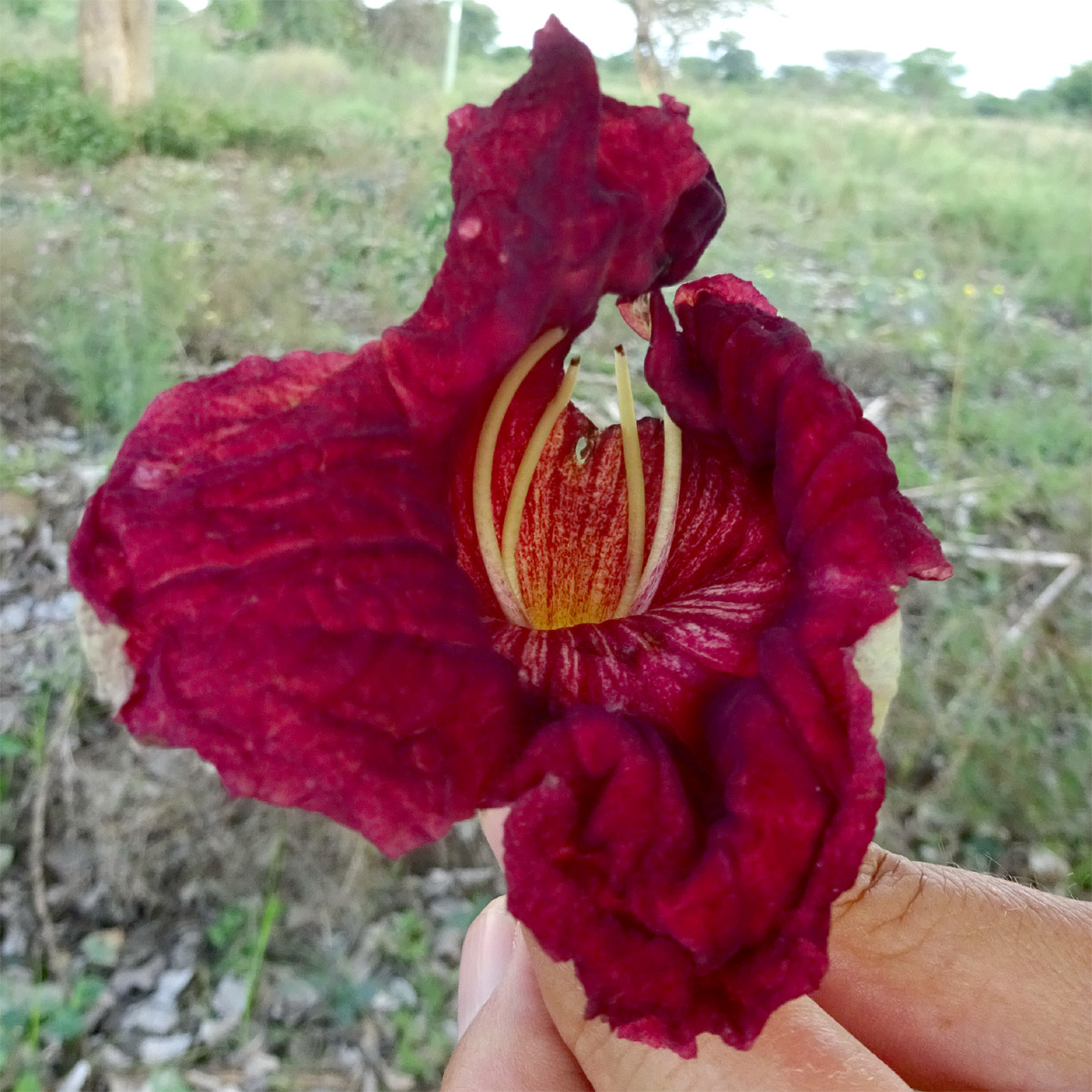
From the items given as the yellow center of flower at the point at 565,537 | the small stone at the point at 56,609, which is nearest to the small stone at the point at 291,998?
the small stone at the point at 56,609

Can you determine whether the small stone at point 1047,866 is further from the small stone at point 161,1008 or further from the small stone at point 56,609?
the small stone at point 56,609

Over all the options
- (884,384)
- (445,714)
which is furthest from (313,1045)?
(884,384)

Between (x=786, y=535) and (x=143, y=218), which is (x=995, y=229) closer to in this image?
(x=143, y=218)

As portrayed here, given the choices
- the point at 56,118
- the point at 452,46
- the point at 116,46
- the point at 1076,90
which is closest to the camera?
the point at 56,118

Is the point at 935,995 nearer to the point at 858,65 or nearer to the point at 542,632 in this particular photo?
the point at 542,632

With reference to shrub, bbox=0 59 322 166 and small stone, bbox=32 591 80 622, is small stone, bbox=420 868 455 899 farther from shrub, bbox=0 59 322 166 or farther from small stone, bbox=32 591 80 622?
shrub, bbox=0 59 322 166

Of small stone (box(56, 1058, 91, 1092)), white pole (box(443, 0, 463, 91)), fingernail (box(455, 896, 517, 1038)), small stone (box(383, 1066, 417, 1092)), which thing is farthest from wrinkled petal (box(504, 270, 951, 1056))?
white pole (box(443, 0, 463, 91))

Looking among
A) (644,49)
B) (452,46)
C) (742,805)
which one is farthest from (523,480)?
(452,46)
